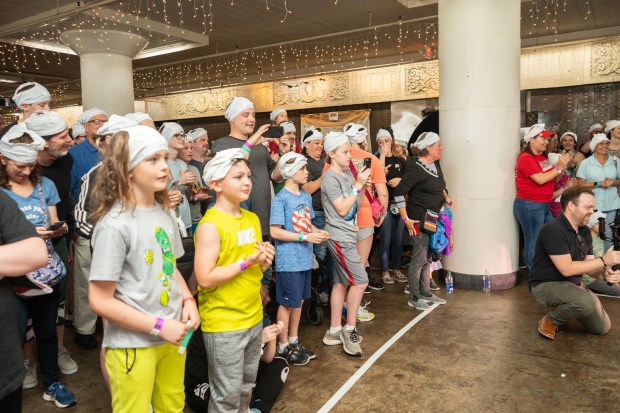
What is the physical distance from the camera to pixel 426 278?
4.66m

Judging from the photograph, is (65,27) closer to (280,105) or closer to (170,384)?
(280,105)

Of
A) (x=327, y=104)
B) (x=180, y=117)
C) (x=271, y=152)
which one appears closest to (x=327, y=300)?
(x=271, y=152)

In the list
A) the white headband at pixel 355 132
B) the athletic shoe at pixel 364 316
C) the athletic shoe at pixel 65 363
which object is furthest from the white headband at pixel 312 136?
the athletic shoe at pixel 65 363

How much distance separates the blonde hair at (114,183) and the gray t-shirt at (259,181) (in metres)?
1.44

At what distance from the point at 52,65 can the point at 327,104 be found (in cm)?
745

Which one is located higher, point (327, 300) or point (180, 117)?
point (180, 117)

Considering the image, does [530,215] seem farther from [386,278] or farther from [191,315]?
[191,315]

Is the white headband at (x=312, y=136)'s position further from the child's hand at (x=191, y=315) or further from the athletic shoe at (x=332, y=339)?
the child's hand at (x=191, y=315)

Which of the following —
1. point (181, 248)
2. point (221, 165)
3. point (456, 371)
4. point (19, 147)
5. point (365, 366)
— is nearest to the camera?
point (181, 248)

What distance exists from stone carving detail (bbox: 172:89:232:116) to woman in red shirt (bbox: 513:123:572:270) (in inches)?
448

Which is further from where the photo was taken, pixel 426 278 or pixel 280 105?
pixel 280 105

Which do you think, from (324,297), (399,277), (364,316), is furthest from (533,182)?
(324,297)

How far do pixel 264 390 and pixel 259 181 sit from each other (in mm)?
1395

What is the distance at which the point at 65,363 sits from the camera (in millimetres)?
3295
